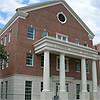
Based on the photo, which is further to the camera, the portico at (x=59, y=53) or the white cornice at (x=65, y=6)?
the white cornice at (x=65, y=6)

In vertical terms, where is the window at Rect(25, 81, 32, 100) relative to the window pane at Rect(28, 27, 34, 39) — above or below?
below

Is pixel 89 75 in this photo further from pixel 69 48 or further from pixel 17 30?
pixel 17 30

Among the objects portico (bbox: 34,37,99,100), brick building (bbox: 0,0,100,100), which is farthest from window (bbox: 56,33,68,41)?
portico (bbox: 34,37,99,100)

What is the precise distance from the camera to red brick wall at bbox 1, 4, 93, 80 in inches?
842

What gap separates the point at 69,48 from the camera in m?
22.5

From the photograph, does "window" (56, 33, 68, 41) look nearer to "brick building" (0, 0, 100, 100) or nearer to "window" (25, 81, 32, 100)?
"brick building" (0, 0, 100, 100)

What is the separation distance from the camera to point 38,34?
2377cm

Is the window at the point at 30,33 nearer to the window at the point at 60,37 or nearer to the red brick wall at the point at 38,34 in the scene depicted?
the red brick wall at the point at 38,34

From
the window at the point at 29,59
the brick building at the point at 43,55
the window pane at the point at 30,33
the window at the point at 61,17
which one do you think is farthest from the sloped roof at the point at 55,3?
the window at the point at 29,59

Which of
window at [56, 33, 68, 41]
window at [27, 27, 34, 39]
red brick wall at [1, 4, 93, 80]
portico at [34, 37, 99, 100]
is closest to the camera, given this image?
portico at [34, 37, 99, 100]

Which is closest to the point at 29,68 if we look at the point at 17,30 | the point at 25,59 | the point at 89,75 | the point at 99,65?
the point at 25,59

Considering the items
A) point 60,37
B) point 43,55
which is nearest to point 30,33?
point 43,55

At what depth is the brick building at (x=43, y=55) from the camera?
20.4 metres

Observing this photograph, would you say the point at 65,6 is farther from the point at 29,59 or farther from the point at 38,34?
the point at 29,59
